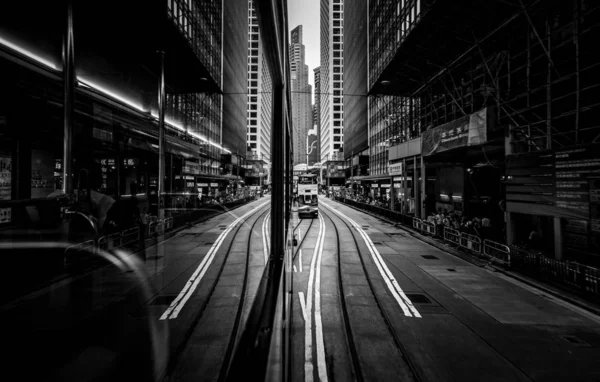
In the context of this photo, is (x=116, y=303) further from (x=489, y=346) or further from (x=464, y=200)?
(x=464, y=200)

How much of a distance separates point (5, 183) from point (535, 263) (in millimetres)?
24934

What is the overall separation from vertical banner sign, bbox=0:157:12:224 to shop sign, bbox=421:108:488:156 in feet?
80.4

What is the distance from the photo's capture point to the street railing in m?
9.38

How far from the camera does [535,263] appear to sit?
11.5 m

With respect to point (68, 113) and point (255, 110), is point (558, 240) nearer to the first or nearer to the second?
point (68, 113)

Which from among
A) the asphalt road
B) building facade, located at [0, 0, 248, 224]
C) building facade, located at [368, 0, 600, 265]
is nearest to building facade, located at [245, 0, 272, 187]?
building facade, located at [0, 0, 248, 224]

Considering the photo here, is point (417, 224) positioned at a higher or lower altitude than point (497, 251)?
higher

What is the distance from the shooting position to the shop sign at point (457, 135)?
608 inches

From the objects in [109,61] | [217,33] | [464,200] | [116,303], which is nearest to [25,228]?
[116,303]

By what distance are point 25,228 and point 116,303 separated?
1088 cm

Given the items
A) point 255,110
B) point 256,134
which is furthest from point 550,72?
point 256,134

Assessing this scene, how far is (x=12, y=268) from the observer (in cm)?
1077

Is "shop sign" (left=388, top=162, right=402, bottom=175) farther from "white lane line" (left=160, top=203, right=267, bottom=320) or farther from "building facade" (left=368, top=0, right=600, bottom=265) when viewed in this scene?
"white lane line" (left=160, top=203, right=267, bottom=320)

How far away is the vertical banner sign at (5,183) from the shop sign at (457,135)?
2451 cm
